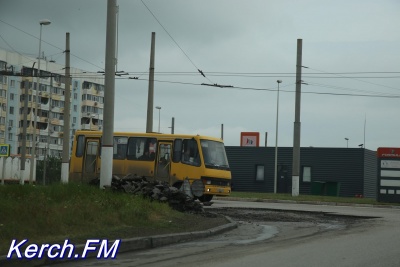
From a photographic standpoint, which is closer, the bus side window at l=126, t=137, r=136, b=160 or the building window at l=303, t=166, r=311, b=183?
the bus side window at l=126, t=137, r=136, b=160

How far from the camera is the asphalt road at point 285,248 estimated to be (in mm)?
10664

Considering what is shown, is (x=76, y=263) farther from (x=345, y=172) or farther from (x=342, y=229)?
(x=345, y=172)

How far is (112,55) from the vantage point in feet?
63.6

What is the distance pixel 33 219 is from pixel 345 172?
52.0 m

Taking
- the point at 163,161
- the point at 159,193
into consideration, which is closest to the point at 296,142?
the point at 163,161

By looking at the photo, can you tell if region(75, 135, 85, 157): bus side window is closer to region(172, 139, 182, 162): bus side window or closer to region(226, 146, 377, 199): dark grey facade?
region(172, 139, 182, 162): bus side window

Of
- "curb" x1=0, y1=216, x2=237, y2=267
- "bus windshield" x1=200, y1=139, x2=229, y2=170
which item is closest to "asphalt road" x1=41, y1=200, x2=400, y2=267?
"curb" x1=0, y1=216, x2=237, y2=267

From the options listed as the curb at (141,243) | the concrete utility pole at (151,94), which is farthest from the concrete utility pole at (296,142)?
the curb at (141,243)

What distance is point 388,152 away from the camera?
3612 cm

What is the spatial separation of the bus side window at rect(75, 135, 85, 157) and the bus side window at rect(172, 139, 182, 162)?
14.5ft

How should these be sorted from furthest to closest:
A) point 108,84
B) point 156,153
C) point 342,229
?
point 156,153 < point 108,84 < point 342,229

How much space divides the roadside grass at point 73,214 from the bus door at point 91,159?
45.2ft

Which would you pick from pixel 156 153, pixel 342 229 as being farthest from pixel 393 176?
pixel 342 229

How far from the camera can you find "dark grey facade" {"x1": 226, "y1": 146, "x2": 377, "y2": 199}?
2432 inches
